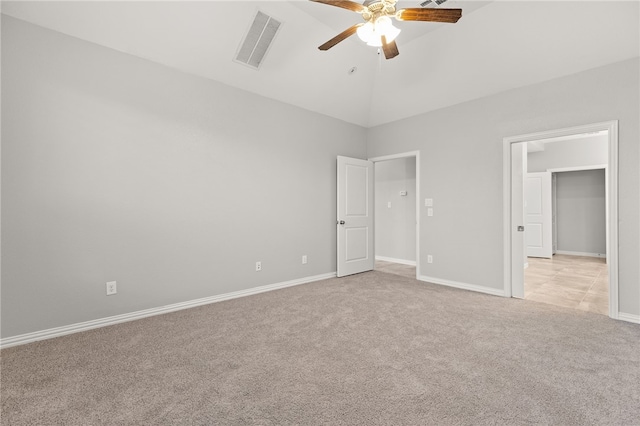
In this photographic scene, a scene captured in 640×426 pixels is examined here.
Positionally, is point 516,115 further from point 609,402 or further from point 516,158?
point 609,402

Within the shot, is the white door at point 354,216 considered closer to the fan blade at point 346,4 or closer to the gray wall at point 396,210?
the gray wall at point 396,210

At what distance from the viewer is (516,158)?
3.77m

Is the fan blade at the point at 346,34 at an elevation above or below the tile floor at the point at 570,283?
above

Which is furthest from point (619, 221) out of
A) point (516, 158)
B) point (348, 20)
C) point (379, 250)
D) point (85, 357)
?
point (85, 357)

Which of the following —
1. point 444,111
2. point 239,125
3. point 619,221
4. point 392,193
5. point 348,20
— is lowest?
point 619,221

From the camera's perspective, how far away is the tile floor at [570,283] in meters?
3.50

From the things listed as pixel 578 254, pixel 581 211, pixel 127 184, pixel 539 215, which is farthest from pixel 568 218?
pixel 127 184

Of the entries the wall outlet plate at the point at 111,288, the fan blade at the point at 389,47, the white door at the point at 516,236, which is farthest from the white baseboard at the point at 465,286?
the wall outlet plate at the point at 111,288

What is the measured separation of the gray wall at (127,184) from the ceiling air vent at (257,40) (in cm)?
46

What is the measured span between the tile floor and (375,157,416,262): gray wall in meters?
2.22

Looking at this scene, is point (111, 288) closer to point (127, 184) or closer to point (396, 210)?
point (127, 184)

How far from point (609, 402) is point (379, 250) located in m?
5.18

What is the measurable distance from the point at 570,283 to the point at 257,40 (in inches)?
230

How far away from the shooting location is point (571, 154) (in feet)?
21.7
